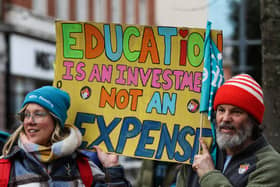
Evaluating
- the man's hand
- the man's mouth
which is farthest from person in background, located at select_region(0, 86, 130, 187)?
the man's mouth

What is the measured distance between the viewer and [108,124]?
4.41m

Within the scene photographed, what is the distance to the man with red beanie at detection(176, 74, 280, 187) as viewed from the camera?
3541 millimetres

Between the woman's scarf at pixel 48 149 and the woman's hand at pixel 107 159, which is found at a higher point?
the woman's scarf at pixel 48 149

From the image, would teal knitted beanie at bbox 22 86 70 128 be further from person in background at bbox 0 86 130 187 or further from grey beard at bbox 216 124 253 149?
grey beard at bbox 216 124 253 149

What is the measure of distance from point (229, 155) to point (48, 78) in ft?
58.3

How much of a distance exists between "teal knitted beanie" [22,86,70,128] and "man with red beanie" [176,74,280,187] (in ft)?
3.12

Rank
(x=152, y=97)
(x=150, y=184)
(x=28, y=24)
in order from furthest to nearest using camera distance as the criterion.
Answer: (x=28, y=24)
(x=150, y=184)
(x=152, y=97)

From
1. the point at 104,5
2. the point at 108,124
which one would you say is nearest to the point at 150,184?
the point at 108,124

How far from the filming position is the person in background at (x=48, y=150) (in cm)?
393

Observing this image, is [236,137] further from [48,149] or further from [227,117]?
[48,149]

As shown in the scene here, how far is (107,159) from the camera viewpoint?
169 inches

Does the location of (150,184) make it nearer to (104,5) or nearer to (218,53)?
(218,53)

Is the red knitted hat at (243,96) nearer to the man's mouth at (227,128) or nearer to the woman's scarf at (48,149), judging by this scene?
the man's mouth at (227,128)

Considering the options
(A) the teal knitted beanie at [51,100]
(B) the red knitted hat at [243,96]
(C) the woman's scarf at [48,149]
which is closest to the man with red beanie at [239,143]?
(B) the red knitted hat at [243,96]
